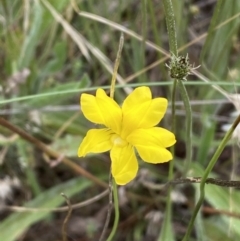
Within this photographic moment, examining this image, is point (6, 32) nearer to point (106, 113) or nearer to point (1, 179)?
point (1, 179)

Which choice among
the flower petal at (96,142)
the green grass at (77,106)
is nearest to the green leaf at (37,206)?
the green grass at (77,106)

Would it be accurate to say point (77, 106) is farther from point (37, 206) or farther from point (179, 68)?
point (179, 68)

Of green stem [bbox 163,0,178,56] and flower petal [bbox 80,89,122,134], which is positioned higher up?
green stem [bbox 163,0,178,56]

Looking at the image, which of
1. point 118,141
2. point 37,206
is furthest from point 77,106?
point 118,141

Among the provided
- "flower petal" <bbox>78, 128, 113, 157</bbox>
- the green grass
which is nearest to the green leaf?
the green grass

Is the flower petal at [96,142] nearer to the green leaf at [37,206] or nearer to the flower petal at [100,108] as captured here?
the flower petal at [100,108]

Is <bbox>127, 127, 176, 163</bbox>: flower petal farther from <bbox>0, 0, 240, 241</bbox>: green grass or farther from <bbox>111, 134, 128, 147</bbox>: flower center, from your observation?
<bbox>0, 0, 240, 241</bbox>: green grass
